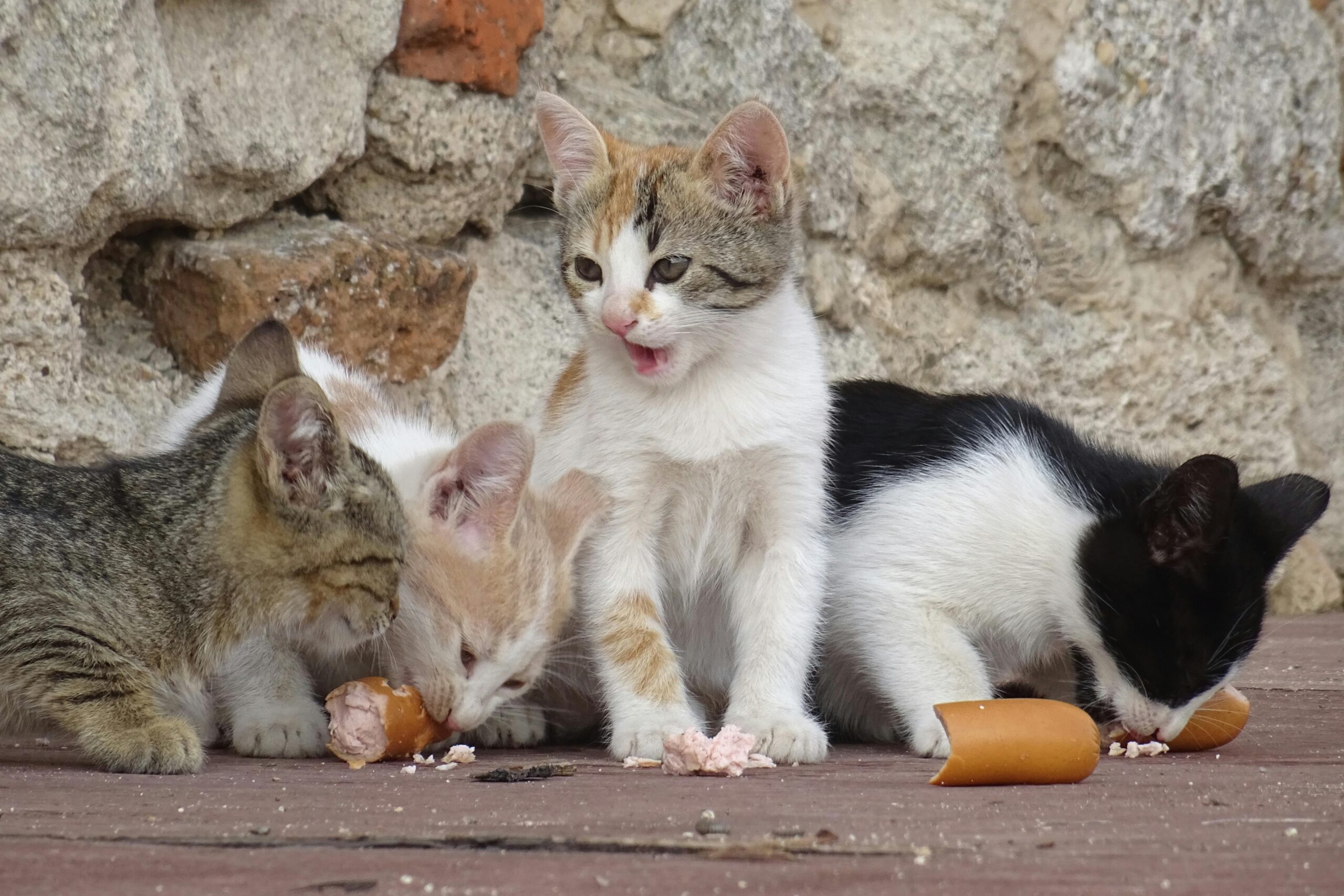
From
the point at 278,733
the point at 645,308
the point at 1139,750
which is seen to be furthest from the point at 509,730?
the point at 1139,750

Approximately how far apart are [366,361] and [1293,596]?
10.2 feet

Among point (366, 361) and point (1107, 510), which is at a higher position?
point (366, 361)

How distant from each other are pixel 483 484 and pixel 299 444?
1.25ft

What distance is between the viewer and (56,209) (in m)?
2.72

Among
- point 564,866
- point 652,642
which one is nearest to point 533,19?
point 652,642

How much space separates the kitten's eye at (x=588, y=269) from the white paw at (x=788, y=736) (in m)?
0.91

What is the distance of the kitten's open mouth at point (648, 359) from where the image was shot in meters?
2.70

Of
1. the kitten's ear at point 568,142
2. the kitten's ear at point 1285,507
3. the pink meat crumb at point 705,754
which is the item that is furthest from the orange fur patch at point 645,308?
the kitten's ear at point 1285,507

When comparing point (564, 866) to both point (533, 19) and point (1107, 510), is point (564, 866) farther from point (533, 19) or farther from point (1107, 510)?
point (533, 19)

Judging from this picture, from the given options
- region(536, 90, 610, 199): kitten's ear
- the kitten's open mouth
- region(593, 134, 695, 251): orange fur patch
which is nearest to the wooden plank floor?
the kitten's open mouth

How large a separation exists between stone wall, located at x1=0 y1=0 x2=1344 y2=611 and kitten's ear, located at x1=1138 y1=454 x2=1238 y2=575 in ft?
5.10

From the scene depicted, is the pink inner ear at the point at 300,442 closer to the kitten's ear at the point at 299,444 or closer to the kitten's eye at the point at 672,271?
the kitten's ear at the point at 299,444

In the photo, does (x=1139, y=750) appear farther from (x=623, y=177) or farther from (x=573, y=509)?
(x=623, y=177)

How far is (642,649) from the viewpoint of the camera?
8.45 ft
